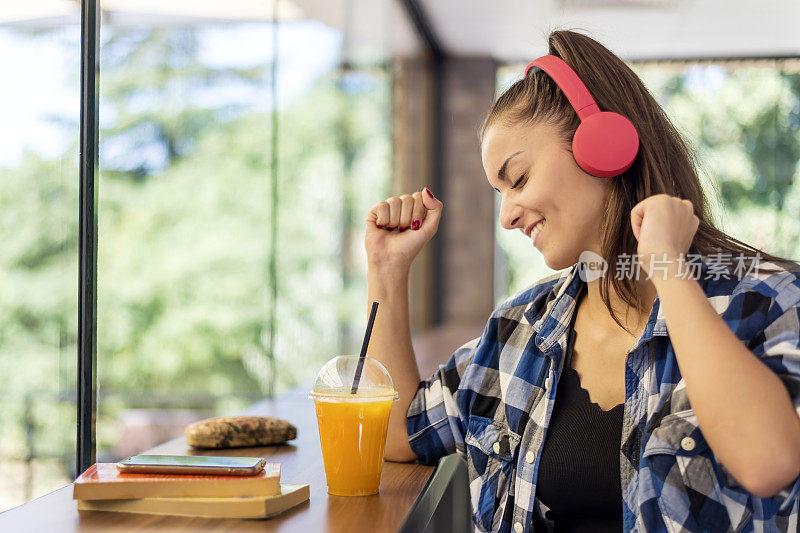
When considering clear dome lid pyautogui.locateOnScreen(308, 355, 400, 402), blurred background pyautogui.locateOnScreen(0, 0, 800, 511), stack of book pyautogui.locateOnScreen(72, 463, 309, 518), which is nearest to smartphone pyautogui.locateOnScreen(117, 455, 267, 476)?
stack of book pyautogui.locateOnScreen(72, 463, 309, 518)

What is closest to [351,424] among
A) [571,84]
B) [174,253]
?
[571,84]

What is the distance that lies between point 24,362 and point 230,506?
1.67 ft

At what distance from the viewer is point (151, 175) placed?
202cm

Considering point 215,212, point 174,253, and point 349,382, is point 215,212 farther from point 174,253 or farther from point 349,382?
point 349,382

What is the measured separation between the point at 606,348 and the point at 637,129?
30cm

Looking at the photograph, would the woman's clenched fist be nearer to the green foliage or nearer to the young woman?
the young woman

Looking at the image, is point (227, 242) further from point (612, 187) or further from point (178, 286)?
point (612, 187)

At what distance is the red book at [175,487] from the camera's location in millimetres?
805

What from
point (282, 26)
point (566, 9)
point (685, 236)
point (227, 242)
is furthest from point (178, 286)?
point (566, 9)

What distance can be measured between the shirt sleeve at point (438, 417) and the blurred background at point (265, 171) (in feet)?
1.46

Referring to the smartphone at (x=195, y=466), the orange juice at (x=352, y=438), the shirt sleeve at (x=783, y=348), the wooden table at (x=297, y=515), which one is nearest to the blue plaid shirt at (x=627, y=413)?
the shirt sleeve at (x=783, y=348)

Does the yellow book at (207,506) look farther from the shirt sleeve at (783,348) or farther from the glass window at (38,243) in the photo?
the shirt sleeve at (783,348)

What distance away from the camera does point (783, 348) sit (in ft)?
2.82

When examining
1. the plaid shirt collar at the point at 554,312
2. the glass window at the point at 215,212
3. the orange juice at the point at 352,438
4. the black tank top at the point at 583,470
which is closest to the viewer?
the orange juice at the point at 352,438
